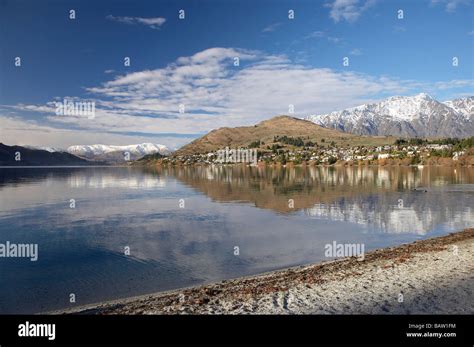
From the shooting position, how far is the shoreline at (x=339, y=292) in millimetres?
15945

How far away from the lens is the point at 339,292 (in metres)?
18.1

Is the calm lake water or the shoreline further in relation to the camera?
the calm lake water

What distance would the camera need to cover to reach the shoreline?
52.3ft
